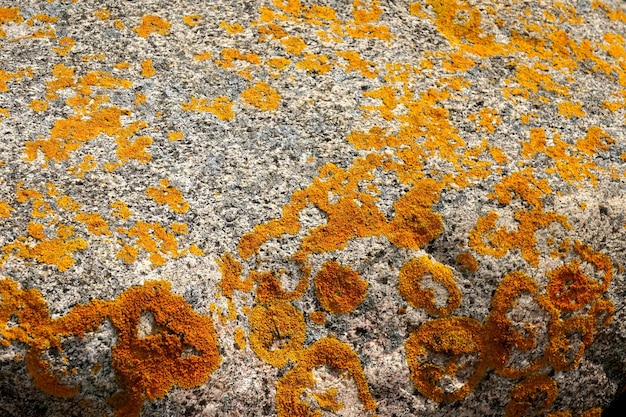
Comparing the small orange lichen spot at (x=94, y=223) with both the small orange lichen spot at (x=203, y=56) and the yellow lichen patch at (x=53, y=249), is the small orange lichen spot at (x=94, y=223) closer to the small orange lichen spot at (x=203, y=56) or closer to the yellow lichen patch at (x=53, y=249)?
the yellow lichen patch at (x=53, y=249)

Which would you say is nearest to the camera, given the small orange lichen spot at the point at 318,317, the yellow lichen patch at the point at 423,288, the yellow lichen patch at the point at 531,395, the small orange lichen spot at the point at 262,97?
the small orange lichen spot at the point at 318,317

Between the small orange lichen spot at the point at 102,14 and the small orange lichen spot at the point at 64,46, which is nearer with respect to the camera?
the small orange lichen spot at the point at 64,46

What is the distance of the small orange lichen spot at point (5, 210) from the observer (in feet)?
8.82

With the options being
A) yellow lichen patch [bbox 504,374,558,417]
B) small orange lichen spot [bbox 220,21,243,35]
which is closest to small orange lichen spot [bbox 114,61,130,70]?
small orange lichen spot [bbox 220,21,243,35]

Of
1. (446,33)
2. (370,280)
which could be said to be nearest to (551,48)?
(446,33)

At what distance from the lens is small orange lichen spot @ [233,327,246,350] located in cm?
272

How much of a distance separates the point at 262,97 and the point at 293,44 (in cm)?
45

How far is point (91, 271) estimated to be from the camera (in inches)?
104

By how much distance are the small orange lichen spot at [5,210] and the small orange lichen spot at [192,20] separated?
1495mm

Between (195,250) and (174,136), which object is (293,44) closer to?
(174,136)

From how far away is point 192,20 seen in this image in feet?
12.0

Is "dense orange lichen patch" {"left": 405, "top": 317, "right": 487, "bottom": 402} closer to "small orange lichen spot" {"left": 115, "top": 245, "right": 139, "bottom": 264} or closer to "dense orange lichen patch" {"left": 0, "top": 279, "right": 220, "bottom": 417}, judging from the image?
"dense orange lichen patch" {"left": 0, "top": 279, "right": 220, "bottom": 417}

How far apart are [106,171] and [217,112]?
2.15 ft

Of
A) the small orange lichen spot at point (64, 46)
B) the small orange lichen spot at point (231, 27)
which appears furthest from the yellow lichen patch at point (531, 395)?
the small orange lichen spot at point (64, 46)
